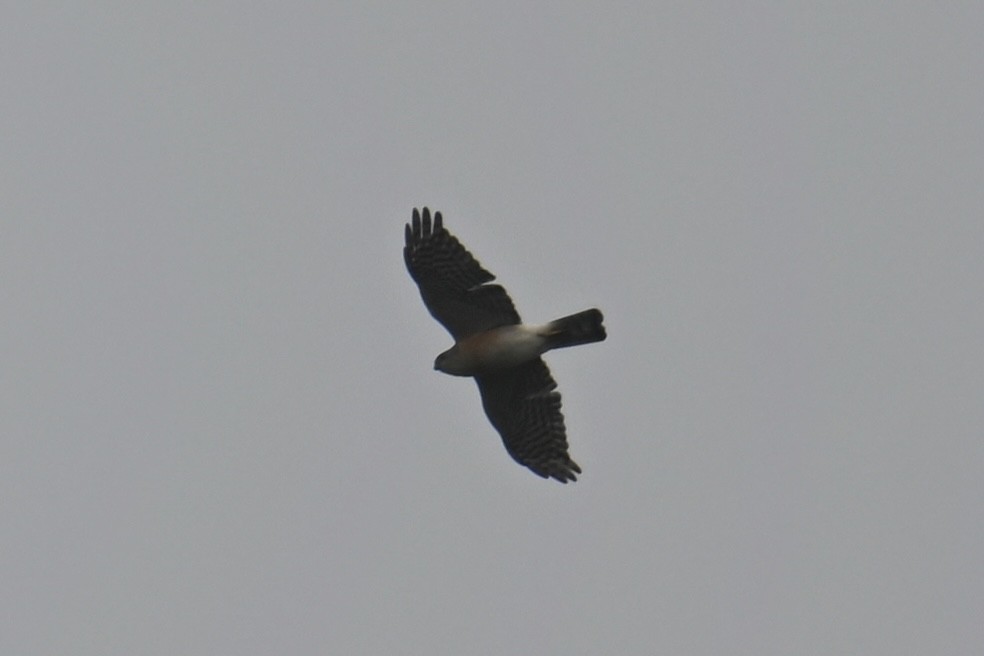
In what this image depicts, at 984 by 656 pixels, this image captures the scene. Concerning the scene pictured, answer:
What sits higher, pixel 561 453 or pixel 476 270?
pixel 476 270

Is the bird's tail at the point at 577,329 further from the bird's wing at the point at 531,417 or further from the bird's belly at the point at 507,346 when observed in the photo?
the bird's wing at the point at 531,417

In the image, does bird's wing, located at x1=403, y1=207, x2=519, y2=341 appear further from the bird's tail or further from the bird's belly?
the bird's tail

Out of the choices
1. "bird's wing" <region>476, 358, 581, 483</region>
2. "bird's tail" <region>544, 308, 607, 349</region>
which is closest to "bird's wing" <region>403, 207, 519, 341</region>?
"bird's tail" <region>544, 308, 607, 349</region>

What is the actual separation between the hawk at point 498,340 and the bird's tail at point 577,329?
10mm

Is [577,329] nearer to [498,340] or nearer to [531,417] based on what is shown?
[498,340]

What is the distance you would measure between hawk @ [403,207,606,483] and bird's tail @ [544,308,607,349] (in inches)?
0.4

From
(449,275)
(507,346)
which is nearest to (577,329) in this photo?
(507,346)

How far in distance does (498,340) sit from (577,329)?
2.98 feet

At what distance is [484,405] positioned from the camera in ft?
67.4

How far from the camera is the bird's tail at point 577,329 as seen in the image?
1928cm

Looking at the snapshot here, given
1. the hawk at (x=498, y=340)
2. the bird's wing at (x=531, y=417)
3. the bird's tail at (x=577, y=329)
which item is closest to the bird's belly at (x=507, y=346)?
the hawk at (x=498, y=340)

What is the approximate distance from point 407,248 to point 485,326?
115cm

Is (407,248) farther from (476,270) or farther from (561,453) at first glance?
(561,453)

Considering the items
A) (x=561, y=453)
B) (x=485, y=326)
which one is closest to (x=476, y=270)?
(x=485, y=326)
